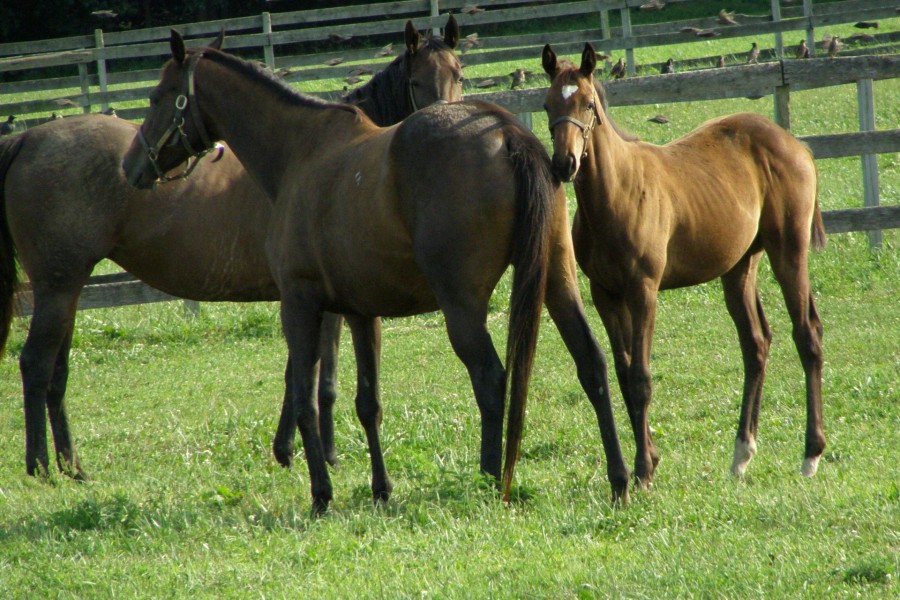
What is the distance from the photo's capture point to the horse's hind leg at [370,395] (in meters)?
5.34

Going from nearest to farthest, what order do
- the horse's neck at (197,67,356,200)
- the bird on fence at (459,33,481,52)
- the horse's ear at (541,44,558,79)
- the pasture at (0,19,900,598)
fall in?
1. the pasture at (0,19,900,598)
2. the horse's ear at (541,44,558,79)
3. the horse's neck at (197,67,356,200)
4. the bird on fence at (459,33,481,52)

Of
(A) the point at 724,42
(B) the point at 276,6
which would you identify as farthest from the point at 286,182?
(B) the point at 276,6

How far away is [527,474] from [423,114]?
6.95 feet

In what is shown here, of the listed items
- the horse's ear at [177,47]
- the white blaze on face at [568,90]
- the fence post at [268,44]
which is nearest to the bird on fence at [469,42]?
the fence post at [268,44]

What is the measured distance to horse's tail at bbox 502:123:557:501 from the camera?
442 centimetres

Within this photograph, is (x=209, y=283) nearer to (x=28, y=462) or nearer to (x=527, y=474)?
(x=28, y=462)

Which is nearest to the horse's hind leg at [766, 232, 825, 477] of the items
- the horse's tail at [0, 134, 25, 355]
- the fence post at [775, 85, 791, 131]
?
the fence post at [775, 85, 791, 131]

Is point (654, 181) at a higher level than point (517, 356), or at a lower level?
higher

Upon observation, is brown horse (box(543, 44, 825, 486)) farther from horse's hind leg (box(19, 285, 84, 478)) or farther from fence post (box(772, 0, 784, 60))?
fence post (box(772, 0, 784, 60))

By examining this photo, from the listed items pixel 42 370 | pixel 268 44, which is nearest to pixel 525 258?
pixel 42 370

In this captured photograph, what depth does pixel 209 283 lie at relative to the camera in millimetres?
6801

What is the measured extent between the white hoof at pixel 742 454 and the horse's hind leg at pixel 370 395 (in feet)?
6.08

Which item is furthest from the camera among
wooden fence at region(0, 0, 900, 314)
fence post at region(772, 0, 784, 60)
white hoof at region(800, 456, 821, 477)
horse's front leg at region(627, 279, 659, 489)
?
fence post at region(772, 0, 784, 60)

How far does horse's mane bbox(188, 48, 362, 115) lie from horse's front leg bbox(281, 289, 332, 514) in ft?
3.60
